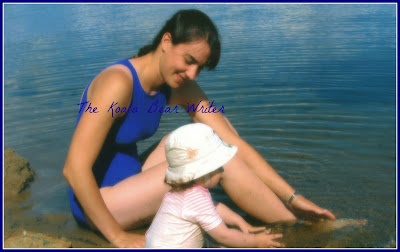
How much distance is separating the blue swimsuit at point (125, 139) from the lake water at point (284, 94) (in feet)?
2.14

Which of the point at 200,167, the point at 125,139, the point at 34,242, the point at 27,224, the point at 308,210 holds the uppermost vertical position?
the point at 200,167

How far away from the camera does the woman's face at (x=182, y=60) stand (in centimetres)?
319

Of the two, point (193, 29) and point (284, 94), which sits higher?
point (193, 29)

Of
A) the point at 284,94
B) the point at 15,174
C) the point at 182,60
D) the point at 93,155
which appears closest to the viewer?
the point at 93,155

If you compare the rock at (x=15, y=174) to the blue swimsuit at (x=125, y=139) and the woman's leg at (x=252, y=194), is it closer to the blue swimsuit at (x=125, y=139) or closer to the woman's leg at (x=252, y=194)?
the blue swimsuit at (x=125, y=139)

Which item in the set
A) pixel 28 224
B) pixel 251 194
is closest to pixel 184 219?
pixel 251 194

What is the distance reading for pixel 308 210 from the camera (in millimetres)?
3465

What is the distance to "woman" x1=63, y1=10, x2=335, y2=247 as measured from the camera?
3.07 meters

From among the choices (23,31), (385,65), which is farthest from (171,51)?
(23,31)

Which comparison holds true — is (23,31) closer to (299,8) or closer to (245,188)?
(299,8)

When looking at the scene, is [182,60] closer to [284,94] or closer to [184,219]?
[184,219]

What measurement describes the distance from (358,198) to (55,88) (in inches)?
183

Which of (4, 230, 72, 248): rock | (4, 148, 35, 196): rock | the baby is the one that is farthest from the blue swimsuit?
(4, 148, 35, 196): rock

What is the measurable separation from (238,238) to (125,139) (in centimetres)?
101
